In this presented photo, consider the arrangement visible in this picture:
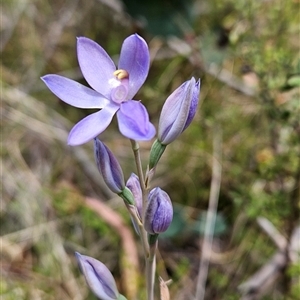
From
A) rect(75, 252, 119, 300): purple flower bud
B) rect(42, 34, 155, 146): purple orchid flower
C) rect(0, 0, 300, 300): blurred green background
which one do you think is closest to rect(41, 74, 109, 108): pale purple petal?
rect(42, 34, 155, 146): purple orchid flower

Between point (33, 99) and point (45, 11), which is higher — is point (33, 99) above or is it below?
below

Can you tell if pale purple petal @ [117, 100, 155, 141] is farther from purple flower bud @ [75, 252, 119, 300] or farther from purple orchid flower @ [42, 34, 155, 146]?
purple flower bud @ [75, 252, 119, 300]

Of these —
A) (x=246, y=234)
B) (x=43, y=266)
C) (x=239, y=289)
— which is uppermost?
(x=246, y=234)

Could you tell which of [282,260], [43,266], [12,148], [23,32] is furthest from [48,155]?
[282,260]

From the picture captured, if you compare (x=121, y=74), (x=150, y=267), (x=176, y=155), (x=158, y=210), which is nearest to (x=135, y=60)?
(x=121, y=74)

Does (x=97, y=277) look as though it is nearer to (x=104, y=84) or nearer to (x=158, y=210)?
(x=158, y=210)

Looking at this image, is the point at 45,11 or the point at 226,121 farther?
the point at 45,11

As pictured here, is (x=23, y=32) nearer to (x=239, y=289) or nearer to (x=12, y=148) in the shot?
(x=12, y=148)

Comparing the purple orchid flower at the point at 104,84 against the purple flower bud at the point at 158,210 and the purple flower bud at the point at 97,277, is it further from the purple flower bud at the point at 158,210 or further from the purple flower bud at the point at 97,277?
the purple flower bud at the point at 97,277
